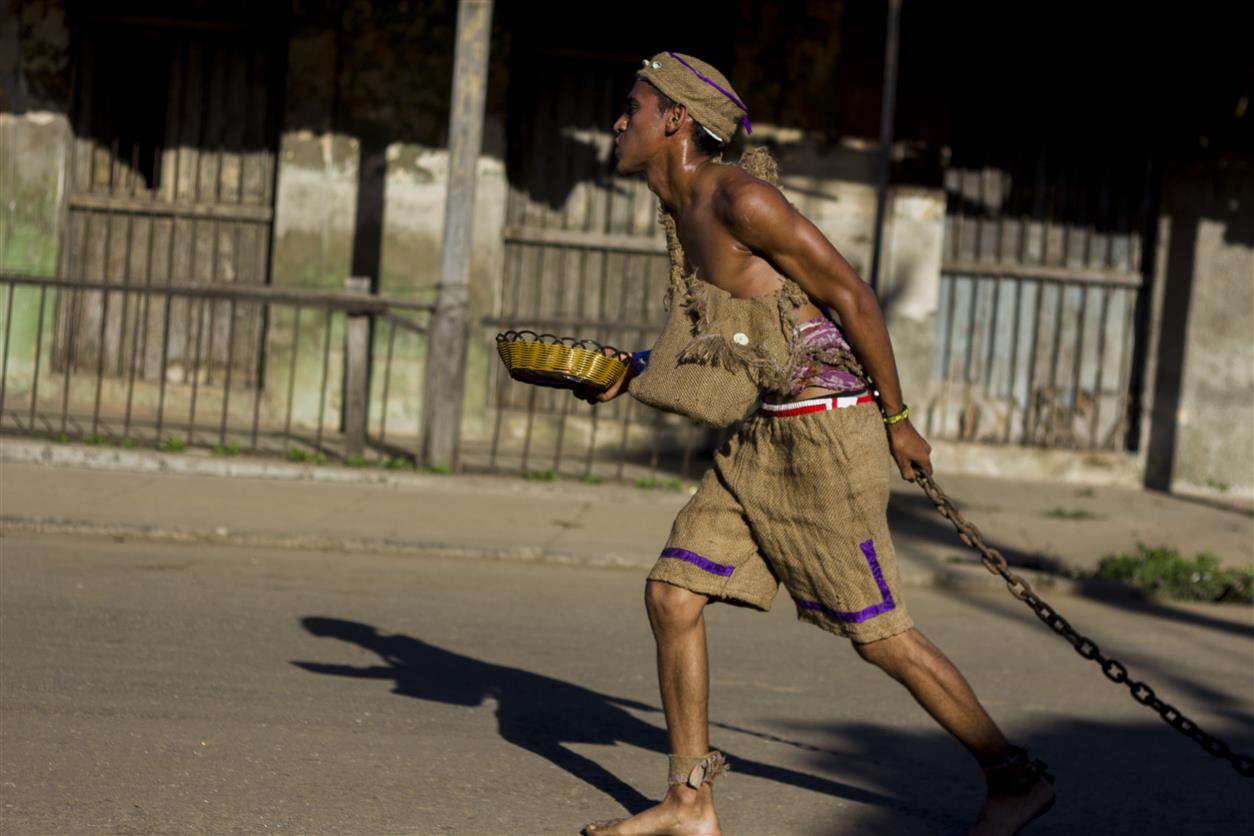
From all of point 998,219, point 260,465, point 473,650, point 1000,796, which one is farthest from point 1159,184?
point 1000,796

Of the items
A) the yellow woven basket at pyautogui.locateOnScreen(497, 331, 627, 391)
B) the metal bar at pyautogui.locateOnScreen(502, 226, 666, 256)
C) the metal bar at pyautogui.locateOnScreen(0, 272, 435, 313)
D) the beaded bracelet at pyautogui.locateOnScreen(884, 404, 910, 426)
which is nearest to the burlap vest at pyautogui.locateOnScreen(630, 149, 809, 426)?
the yellow woven basket at pyautogui.locateOnScreen(497, 331, 627, 391)

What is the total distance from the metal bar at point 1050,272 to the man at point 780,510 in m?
8.59

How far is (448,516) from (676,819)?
5.30 m

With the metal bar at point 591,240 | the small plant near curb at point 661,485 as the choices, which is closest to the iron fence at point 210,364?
the metal bar at point 591,240

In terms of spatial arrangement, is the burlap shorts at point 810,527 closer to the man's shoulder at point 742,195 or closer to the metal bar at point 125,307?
the man's shoulder at point 742,195

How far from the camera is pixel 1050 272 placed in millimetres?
12734

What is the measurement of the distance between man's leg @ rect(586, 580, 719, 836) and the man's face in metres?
1.09

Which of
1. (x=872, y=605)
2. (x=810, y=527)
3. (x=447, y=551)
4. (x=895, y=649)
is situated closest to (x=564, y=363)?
(x=810, y=527)

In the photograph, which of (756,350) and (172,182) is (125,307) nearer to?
(172,182)

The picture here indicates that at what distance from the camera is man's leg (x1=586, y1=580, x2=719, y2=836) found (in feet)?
14.3

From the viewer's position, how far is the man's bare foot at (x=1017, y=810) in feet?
14.3

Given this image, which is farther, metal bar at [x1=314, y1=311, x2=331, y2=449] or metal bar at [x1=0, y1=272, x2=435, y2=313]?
metal bar at [x1=314, y1=311, x2=331, y2=449]

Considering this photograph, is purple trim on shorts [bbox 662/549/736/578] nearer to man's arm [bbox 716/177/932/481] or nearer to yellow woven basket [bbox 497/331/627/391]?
yellow woven basket [bbox 497/331/627/391]

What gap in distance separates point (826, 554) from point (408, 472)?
6.49 m
